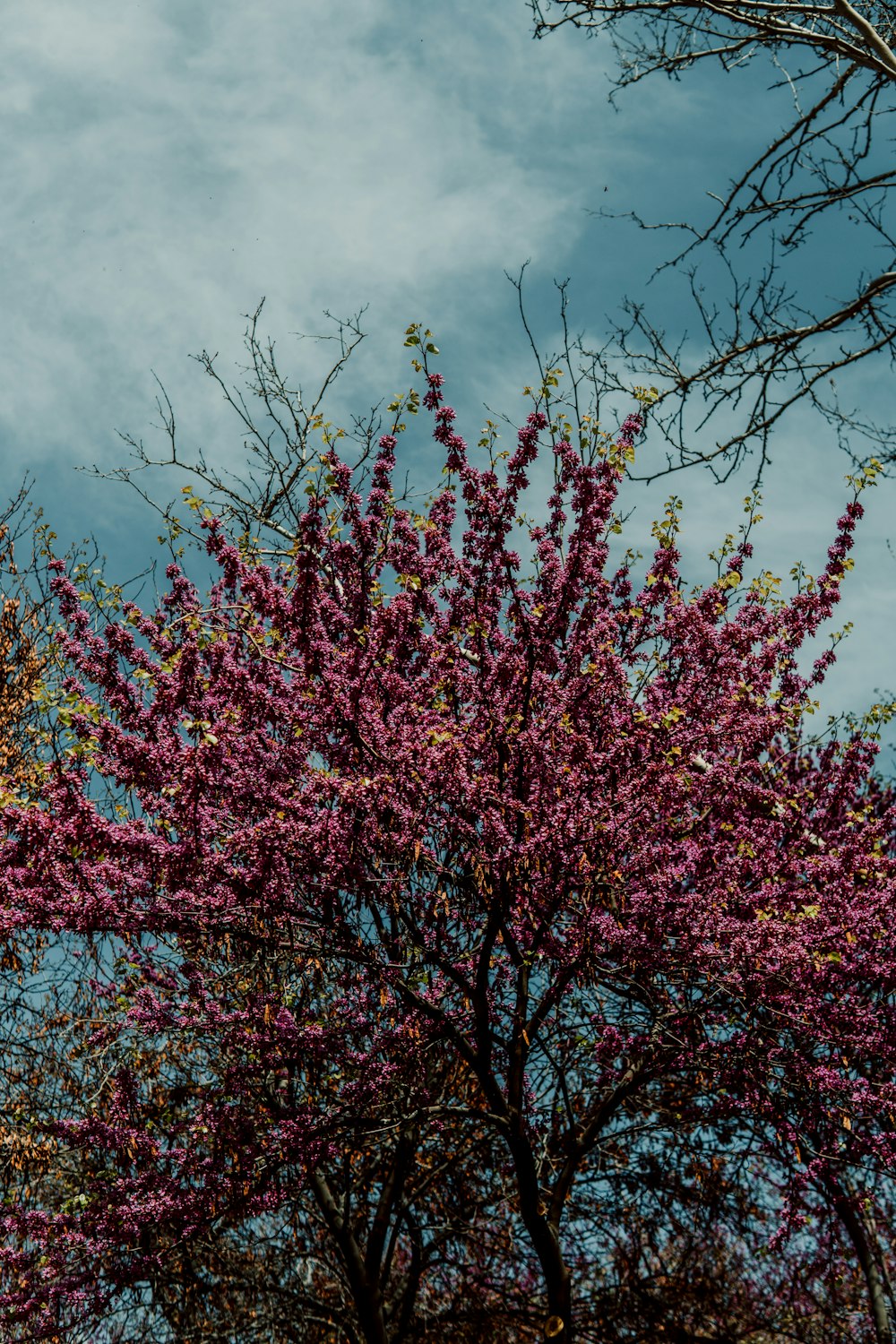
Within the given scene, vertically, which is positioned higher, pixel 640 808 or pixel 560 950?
pixel 640 808

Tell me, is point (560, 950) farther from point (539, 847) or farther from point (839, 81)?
point (839, 81)

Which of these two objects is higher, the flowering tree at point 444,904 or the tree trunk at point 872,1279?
the flowering tree at point 444,904

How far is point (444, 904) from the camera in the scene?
824cm

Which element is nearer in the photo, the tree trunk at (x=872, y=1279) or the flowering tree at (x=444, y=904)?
the flowering tree at (x=444, y=904)

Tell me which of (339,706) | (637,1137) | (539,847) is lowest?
(637,1137)

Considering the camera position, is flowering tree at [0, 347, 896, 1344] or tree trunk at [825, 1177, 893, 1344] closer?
flowering tree at [0, 347, 896, 1344]

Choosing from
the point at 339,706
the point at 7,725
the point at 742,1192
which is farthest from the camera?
the point at 7,725

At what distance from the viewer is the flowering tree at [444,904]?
24.2 ft

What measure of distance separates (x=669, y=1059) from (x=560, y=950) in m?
1.76

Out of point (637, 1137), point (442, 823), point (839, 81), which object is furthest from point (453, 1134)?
point (839, 81)

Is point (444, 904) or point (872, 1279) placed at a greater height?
point (444, 904)

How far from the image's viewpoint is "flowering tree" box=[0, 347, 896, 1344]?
7379 mm

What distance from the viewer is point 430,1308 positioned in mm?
12211

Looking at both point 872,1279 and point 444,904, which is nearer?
point 444,904
